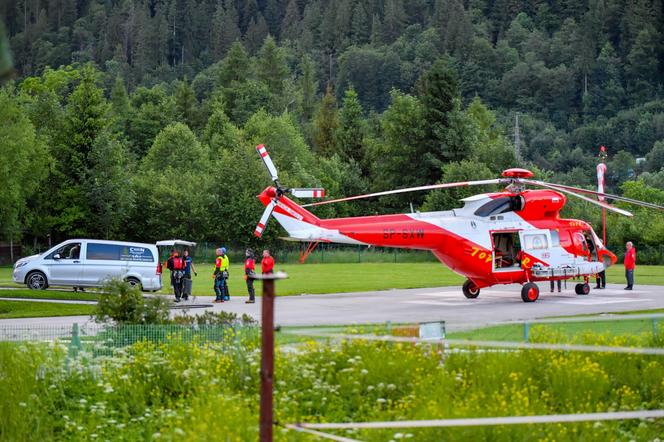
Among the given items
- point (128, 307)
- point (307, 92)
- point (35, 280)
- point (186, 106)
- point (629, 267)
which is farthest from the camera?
point (307, 92)

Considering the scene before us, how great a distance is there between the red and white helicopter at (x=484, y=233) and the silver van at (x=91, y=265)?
734cm

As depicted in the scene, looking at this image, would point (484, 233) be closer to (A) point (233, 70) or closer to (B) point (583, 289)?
(B) point (583, 289)

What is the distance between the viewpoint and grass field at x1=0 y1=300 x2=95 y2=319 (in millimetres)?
26406

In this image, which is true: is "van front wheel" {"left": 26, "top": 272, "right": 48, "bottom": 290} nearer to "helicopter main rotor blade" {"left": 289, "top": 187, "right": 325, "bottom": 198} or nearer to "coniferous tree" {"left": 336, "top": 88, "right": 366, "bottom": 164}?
"helicopter main rotor blade" {"left": 289, "top": 187, "right": 325, "bottom": 198}

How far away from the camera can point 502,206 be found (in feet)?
97.0

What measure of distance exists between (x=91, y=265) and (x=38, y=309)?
7.46m

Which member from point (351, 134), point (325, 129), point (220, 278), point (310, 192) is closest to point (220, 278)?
point (220, 278)

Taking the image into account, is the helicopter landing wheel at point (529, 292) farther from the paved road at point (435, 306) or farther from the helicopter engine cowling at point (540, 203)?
the helicopter engine cowling at point (540, 203)

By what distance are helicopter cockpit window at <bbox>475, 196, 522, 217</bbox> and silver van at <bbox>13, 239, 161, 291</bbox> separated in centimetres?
1221

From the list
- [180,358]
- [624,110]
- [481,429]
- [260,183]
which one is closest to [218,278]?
[180,358]

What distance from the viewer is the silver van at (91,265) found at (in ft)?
113

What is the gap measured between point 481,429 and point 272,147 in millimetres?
86616

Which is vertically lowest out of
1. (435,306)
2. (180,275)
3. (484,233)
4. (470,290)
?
(435,306)

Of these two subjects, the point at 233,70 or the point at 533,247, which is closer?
the point at 533,247
